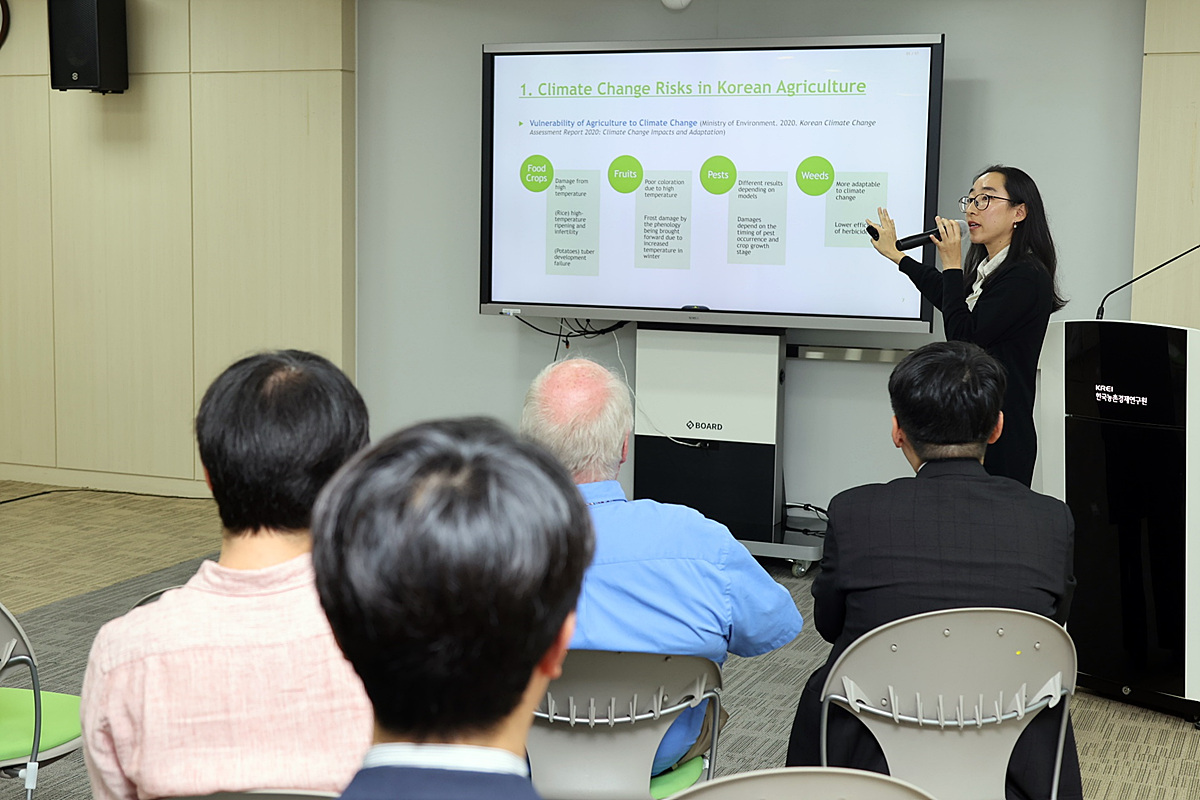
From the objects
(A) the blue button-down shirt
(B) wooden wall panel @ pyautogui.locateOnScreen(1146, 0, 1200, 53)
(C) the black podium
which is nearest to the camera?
(A) the blue button-down shirt

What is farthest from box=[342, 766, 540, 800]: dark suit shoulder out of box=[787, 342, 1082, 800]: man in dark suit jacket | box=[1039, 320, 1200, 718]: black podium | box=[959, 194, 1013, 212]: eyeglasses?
box=[959, 194, 1013, 212]: eyeglasses

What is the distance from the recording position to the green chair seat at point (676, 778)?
6.27 feet

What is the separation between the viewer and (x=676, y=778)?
1952 millimetres

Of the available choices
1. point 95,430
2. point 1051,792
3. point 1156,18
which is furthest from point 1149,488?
point 95,430

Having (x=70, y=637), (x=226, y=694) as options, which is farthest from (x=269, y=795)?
(x=70, y=637)

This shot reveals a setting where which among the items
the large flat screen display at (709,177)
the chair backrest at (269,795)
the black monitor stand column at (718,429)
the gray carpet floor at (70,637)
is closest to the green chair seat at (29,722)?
the gray carpet floor at (70,637)

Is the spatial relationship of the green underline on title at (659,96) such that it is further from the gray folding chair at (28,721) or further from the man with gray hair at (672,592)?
the gray folding chair at (28,721)

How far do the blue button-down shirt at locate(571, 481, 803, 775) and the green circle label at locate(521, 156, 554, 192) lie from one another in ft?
10.9

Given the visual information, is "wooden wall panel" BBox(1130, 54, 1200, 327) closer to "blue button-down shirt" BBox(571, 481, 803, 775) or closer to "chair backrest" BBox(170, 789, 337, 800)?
"blue button-down shirt" BBox(571, 481, 803, 775)

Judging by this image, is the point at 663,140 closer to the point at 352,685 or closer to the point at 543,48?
the point at 543,48

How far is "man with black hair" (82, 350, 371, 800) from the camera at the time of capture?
4.13 feet

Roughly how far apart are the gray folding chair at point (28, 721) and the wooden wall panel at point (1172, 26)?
403 cm

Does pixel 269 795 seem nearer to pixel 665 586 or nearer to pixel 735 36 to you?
pixel 665 586

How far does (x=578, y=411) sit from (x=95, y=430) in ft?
15.6
